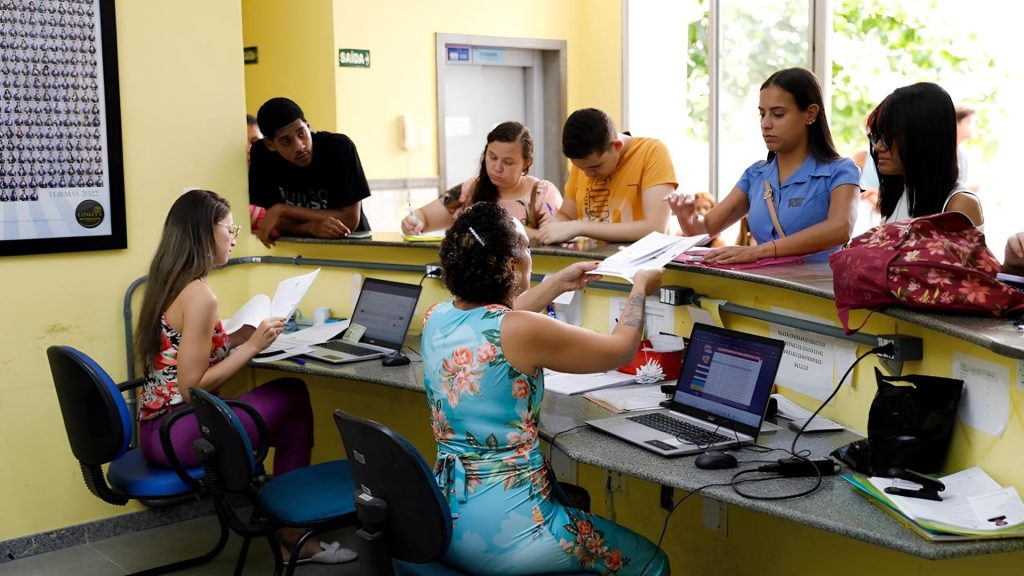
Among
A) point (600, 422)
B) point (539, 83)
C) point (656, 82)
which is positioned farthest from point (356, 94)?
point (600, 422)

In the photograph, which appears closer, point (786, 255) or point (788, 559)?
point (788, 559)

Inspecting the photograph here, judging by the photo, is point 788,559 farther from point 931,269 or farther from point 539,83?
point 539,83

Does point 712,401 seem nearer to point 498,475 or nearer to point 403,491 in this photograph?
point 498,475

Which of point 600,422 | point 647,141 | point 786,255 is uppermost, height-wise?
point 647,141

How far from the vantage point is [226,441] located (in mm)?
2682

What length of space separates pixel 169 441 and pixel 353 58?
3.97m

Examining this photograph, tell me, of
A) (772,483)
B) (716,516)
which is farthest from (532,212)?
(772,483)

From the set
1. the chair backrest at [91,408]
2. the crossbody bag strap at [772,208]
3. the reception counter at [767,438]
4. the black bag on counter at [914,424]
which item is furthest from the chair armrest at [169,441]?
the black bag on counter at [914,424]

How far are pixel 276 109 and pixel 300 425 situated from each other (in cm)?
124

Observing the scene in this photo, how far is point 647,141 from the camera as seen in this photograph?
3543 mm

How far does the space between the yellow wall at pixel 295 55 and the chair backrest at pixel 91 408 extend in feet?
11.8

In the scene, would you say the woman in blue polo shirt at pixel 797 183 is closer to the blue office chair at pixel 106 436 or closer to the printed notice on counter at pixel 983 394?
the printed notice on counter at pixel 983 394

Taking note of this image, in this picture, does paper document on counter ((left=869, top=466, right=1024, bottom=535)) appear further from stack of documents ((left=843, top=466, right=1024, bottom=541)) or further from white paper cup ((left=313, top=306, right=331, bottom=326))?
white paper cup ((left=313, top=306, right=331, bottom=326))

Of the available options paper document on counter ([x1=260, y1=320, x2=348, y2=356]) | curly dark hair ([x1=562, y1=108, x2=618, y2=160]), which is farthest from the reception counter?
curly dark hair ([x1=562, y1=108, x2=618, y2=160])
